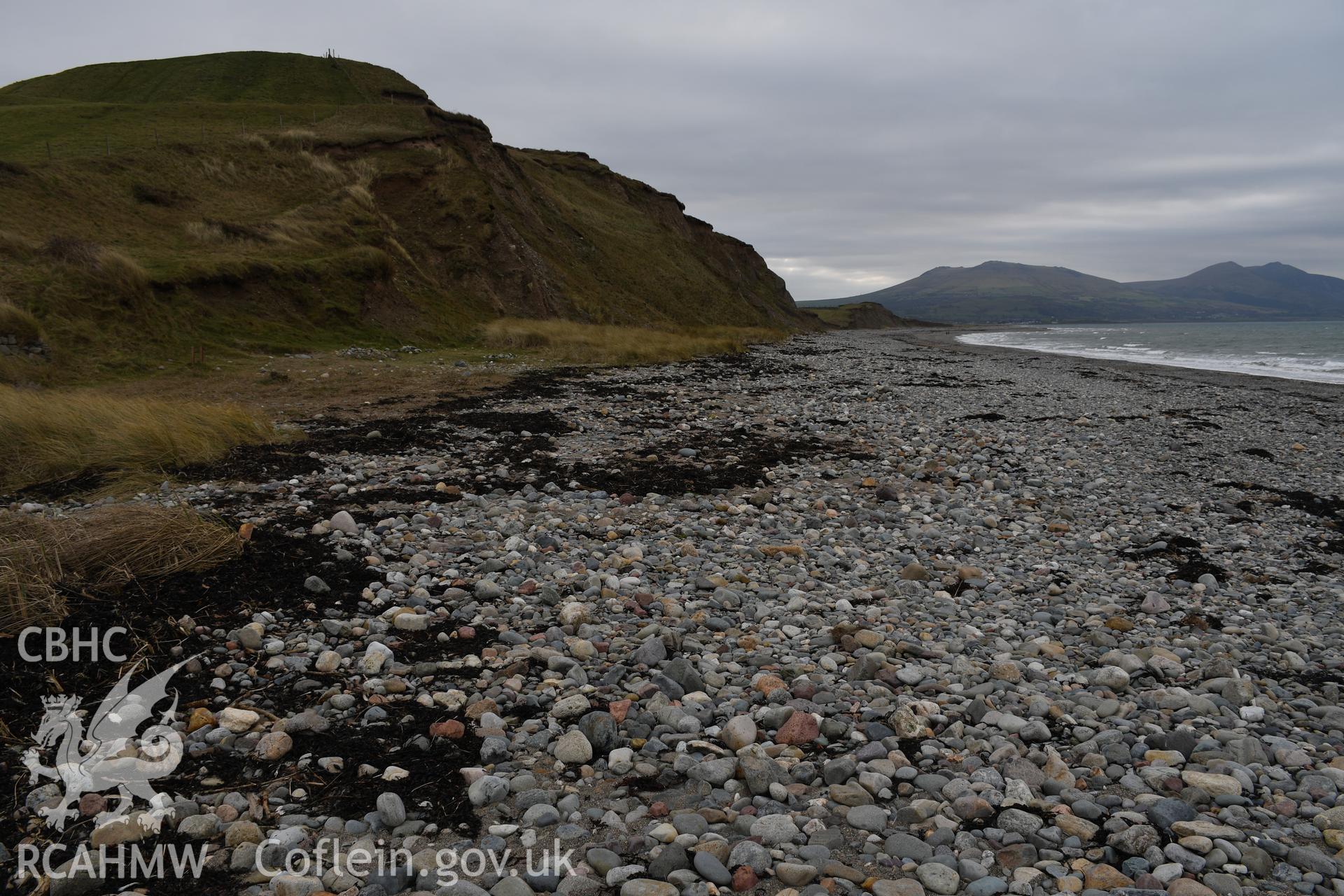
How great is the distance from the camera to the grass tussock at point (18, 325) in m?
15.6

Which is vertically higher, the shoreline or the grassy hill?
the grassy hill

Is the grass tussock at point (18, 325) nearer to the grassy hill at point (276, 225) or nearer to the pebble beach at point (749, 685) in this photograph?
the grassy hill at point (276, 225)

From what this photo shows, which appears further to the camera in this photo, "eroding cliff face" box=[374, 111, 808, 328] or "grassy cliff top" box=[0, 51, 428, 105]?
"grassy cliff top" box=[0, 51, 428, 105]

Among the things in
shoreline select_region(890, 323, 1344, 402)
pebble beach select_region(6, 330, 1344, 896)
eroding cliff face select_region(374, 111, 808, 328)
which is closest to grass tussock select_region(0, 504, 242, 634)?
pebble beach select_region(6, 330, 1344, 896)

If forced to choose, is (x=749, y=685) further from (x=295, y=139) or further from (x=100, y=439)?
(x=295, y=139)

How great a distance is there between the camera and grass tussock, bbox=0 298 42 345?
613 inches

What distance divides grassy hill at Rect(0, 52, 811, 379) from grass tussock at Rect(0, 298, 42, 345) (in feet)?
0.55

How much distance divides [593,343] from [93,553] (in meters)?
24.3

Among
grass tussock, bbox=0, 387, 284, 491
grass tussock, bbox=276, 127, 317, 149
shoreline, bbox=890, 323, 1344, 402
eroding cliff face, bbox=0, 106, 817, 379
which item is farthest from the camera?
grass tussock, bbox=276, 127, 317, 149

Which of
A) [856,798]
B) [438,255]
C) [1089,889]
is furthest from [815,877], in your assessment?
[438,255]

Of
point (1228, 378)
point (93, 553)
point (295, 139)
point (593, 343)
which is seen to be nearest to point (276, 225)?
point (295, 139)

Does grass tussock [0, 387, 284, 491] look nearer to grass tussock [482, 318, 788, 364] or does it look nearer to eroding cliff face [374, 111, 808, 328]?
grass tussock [482, 318, 788, 364]

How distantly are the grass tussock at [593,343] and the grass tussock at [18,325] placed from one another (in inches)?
556

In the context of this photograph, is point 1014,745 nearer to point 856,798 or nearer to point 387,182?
point 856,798
